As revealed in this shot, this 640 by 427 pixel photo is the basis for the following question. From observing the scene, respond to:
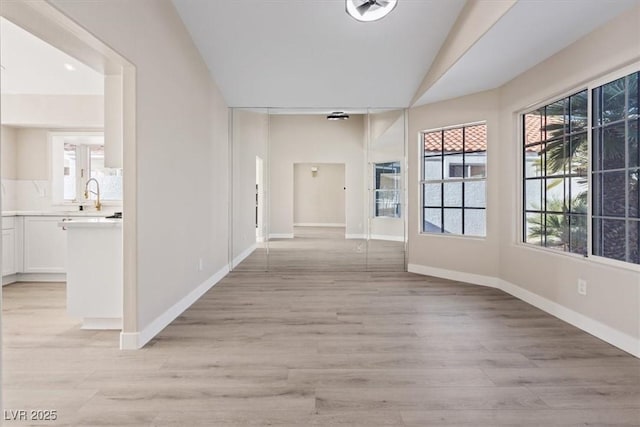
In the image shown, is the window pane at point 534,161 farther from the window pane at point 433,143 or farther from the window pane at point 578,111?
the window pane at point 433,143

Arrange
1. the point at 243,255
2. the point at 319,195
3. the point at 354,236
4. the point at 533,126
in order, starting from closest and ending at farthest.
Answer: the point at 533,126, the point at 243,255, the point at 354,236, the point at 319,195

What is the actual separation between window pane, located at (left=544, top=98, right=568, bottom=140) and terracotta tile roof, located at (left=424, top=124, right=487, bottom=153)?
0.93 m

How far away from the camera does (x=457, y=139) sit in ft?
16.5

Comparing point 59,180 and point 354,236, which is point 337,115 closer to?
point 354,236

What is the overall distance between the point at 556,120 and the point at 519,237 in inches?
51.9

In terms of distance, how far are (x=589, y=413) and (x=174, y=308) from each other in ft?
10.2

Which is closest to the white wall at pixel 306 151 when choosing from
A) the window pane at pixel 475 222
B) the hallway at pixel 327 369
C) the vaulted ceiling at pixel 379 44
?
the vaulted ceiling at pixel 379 44

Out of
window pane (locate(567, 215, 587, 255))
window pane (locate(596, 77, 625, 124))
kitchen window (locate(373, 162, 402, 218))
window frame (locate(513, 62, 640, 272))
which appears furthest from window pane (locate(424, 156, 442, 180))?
window pane (locate(596, 77, 625, 124))

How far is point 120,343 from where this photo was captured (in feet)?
9.12

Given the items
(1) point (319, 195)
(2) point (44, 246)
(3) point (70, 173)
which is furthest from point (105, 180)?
(1) point (319, 195)

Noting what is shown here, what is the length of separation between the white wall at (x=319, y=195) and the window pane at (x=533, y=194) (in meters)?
7.17

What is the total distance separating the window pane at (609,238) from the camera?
2.92 meters

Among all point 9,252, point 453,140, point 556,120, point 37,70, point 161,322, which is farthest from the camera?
point 453,140

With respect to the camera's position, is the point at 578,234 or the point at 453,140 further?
the point at 453,140
